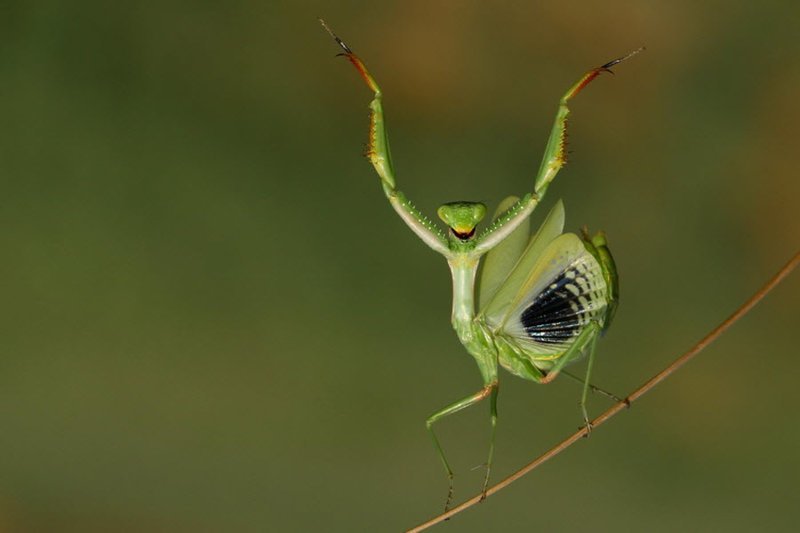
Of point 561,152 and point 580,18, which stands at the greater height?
point 580,18

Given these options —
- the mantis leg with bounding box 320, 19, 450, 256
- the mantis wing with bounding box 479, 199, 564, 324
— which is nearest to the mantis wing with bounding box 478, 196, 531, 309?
the mantis wing with bounding box 479, 199, 564, 324

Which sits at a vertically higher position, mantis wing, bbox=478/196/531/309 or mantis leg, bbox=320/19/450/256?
mantis leg, bbox=320/19/450/256

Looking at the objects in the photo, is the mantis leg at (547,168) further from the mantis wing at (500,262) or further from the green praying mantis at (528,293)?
the mantis wing at (500,262)

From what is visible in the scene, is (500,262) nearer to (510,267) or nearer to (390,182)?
(510,267)

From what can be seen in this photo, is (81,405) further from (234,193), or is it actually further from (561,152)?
(561,152)

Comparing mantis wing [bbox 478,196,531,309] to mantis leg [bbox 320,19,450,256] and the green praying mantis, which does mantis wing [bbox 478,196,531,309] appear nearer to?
the green praying mantis

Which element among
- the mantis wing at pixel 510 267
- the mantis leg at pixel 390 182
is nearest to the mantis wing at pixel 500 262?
the mantis wing at pixel 510 267

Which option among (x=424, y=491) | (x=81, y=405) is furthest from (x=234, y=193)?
(x=424, y=491)
